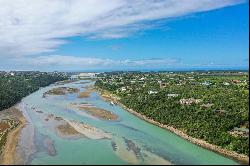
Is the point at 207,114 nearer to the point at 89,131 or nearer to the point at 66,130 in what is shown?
the point at 89,131

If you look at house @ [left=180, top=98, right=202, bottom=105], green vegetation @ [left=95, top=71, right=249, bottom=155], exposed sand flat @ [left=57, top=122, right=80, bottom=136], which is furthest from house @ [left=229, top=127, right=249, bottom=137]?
exposed sand flat @ [left=57, top=122, right=80, bottom=136]

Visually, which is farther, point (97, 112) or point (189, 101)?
point (97, 112)

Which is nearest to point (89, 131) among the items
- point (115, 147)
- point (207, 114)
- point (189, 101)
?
point (115, 147)

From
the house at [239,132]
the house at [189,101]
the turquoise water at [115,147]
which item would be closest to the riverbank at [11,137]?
the turquoise water at [115,147]

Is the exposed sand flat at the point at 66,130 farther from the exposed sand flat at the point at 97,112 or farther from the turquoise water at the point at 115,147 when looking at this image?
the exposed sand flat at the point at 97,112

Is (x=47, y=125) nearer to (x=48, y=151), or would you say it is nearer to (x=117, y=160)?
(x=48, y=151)

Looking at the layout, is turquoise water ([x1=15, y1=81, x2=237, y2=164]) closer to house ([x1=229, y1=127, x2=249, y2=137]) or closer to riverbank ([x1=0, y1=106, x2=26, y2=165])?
riverbank ([x1=0, y1=106, x2=26, y2=165])
